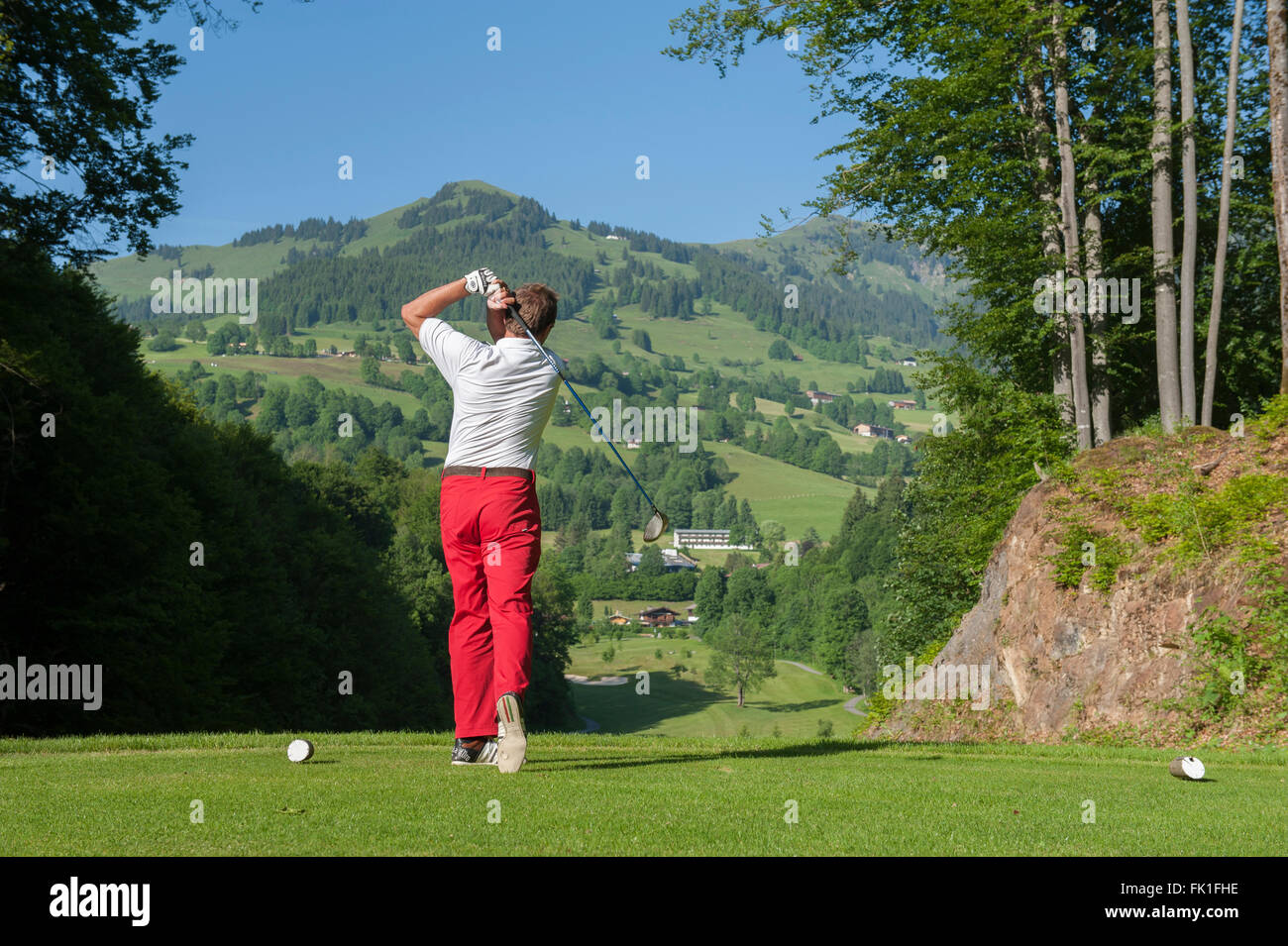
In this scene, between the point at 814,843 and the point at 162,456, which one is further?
the point at 162,456

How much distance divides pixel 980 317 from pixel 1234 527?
11373 mm

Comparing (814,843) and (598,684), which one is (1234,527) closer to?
(814,843)

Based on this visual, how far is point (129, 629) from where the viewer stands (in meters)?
28.2

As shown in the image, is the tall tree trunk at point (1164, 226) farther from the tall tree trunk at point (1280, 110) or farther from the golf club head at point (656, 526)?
the golf club head at point (656, 526)

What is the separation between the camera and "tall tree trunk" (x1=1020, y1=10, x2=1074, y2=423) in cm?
2408

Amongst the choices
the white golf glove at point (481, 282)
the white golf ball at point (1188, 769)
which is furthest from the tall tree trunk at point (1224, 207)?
the white golf glove at point (481, 282)

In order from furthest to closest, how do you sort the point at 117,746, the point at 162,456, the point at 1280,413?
the point at 162,456 → the point at 1280,413 → the point at 117,746

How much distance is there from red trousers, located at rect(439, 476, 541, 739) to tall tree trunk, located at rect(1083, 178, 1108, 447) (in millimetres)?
20130

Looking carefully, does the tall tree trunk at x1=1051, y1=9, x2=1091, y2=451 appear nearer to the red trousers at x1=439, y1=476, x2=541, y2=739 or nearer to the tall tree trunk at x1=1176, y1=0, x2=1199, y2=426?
the tall tree trunk at x1=1176, y1=0, x2=1199, y2=426

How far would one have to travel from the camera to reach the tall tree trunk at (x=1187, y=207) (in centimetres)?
2083

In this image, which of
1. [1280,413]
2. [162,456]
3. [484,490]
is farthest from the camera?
[162,456]

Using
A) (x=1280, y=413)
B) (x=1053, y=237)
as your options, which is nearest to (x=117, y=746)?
(x=1280, y=413)

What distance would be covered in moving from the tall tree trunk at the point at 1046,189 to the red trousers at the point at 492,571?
20447 mm
